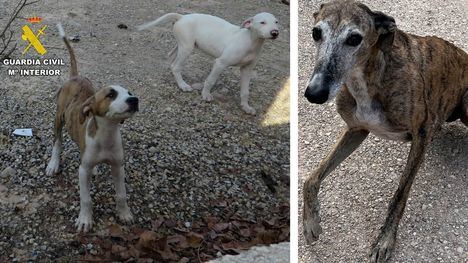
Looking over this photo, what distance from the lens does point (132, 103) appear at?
1.27 meters

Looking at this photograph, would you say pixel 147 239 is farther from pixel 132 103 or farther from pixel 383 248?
pixel 383 248

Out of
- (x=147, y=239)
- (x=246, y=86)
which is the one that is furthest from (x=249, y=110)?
(x=147, y=239)

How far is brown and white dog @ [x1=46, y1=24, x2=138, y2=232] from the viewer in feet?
4.25

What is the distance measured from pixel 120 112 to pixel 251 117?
0.58 m

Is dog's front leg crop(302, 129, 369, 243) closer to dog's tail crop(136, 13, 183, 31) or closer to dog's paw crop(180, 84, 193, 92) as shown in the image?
dog's paw crop(180, 84, 193, 92)

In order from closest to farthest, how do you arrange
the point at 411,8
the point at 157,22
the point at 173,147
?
the point at 173,147, the point at 157,22, the point at 411,8

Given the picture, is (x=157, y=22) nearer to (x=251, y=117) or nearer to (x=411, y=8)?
(x=251, y=117)

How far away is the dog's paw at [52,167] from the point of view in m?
1.51

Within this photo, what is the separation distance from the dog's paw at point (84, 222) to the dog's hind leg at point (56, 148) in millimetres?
163

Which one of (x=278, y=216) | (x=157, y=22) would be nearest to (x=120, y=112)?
(x=278, y=216)

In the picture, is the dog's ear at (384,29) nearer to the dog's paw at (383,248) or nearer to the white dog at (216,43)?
the dog's paw at (383,248)

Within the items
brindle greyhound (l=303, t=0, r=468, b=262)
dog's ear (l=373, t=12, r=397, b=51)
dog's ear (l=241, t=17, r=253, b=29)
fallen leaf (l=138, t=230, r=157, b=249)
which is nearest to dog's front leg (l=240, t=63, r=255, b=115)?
dog's ear (l=241, t=17, r=253, b=29)

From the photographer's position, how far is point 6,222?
140 cm

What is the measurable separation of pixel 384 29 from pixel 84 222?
29.3 inches
